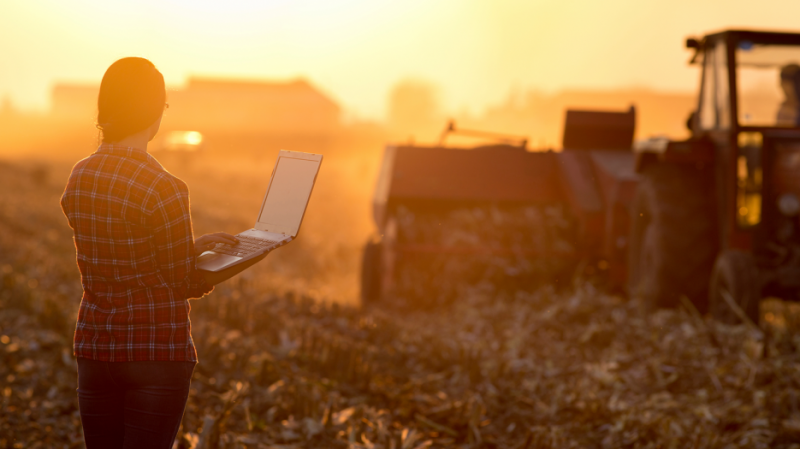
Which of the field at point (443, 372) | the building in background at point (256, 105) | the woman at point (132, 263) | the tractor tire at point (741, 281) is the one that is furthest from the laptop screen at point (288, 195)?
the building in background at point (256, 105)

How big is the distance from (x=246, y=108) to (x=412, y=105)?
72.3 ft

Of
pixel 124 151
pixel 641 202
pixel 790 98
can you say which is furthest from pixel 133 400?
pixel 790 98

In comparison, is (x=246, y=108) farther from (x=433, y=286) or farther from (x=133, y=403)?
(x=133, y=403)

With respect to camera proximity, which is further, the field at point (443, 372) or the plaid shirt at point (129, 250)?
the field at point (443, 372)

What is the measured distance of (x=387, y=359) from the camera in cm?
517

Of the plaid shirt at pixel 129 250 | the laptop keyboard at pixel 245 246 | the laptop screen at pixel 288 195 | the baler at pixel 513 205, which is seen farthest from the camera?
the baler at pixel 513 205

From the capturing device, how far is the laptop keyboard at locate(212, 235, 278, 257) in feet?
6.79

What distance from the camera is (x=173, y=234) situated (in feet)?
6.46

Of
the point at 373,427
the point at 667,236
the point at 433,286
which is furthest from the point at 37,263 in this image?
the point at 667,236

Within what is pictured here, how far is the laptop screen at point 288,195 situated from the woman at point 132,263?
0.31 m

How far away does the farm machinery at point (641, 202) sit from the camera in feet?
17.1

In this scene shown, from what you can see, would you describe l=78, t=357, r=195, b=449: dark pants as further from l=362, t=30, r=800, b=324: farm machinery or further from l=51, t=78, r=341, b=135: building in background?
l=51, t=78, r=341, b=135: building in background

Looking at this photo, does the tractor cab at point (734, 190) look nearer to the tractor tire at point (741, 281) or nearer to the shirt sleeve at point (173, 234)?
the tractor tire at point (741, 281)

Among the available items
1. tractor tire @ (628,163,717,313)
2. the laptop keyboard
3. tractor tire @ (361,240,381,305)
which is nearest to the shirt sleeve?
the laptop keyboard
